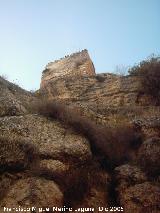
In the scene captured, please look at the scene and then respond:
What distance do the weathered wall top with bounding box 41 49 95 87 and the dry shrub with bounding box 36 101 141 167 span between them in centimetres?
1584

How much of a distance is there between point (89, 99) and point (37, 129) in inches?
392

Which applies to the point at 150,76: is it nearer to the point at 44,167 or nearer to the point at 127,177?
the point at 127,177

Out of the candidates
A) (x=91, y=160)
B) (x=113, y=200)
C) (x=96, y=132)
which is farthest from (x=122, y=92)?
(x=113, y=200)

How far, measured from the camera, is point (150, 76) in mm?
23656

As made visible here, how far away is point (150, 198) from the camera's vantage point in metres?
11.7

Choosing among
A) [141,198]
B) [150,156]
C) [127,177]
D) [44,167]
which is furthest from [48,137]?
[141,198]

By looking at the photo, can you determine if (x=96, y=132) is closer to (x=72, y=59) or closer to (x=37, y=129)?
(x=37, y=129)

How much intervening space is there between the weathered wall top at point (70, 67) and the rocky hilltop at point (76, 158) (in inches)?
537

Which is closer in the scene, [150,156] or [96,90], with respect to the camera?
[150,156]

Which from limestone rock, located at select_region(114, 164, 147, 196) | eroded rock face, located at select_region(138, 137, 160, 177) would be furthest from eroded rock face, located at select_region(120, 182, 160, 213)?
eroded rock face, located at select_region(138, 137, 160, 177)

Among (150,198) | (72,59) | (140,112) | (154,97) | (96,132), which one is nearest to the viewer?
(150,198)

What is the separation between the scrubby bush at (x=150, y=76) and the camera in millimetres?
23277

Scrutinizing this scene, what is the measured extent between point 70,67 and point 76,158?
20155 millimetres

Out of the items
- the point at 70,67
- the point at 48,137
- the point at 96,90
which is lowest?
the point at 48,137
